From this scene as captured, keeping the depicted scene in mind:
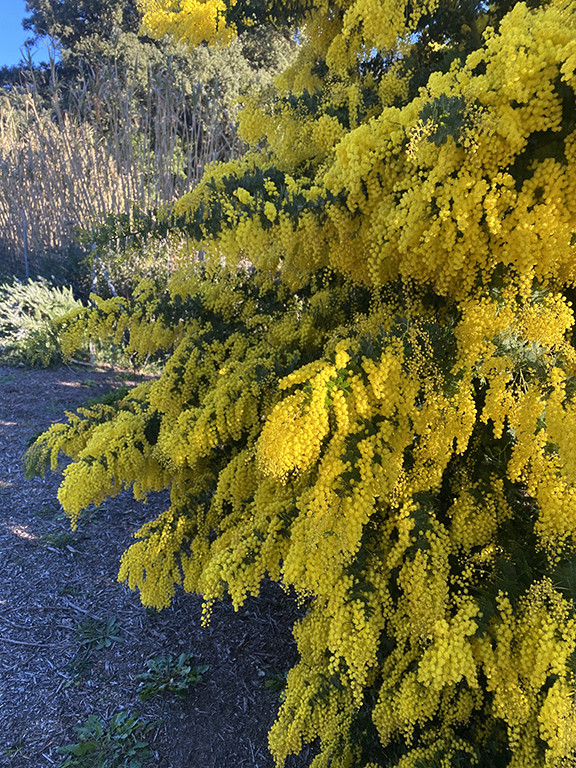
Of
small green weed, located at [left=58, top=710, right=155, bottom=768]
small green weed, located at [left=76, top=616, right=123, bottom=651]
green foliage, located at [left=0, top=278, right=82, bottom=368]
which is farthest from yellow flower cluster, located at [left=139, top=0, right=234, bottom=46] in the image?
green foliage, located at [left=0, top=278, right=82, bottom=368]

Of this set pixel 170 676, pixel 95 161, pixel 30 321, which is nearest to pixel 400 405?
pixel 170 676

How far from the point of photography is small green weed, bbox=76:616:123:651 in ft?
10.0

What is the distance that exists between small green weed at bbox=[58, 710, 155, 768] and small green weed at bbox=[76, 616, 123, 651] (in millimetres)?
495

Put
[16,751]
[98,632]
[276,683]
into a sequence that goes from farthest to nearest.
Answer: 1. [98,632]
2. [276,683]
3. [16,751]

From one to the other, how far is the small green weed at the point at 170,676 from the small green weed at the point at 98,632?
0.33 m

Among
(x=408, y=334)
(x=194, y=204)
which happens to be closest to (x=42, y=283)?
(x=194, y=204)

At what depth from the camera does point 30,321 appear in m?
6.83

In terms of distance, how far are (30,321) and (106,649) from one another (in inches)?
204

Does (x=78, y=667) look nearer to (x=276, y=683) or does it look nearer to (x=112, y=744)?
(x=112, y=744)

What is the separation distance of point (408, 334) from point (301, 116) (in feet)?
5.68

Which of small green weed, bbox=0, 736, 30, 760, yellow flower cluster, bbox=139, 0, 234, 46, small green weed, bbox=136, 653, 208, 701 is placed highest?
yellow flower cluster, bbox=139, 0, 234, 46

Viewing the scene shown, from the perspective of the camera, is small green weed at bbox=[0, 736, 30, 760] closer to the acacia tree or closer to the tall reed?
the acacia tree

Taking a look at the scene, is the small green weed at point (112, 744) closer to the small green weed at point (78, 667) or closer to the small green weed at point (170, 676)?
the small green weed at point (170, 676)

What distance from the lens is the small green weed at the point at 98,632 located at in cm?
306
